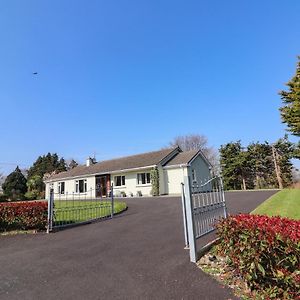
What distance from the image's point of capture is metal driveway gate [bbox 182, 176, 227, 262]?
19.9ft

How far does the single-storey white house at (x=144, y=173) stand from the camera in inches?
1154

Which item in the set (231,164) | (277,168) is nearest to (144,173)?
(231,164)

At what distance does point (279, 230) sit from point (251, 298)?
1.17 metres

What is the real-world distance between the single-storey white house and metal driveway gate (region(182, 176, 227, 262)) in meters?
17.7

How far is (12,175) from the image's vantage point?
1797 inches

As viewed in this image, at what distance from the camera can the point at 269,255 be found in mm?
3918

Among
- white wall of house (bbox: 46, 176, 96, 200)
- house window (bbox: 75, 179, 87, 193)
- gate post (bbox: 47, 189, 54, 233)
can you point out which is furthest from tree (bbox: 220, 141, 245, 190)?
gate post (bbox: 47, 189, 54, 233)

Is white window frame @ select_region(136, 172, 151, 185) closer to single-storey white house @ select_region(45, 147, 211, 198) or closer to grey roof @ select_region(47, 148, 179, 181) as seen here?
single-storey white house @ select_region(45, 147, 211, 198)

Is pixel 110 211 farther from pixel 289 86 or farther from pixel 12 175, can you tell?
pixel 12 175

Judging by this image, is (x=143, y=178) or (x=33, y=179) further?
(x=33, y=179)

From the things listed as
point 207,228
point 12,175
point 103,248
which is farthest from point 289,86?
point 12,175

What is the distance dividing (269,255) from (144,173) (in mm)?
26966

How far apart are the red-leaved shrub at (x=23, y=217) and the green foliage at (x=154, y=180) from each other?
59.7 ft

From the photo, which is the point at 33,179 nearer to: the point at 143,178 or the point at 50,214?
the point at 143,178
